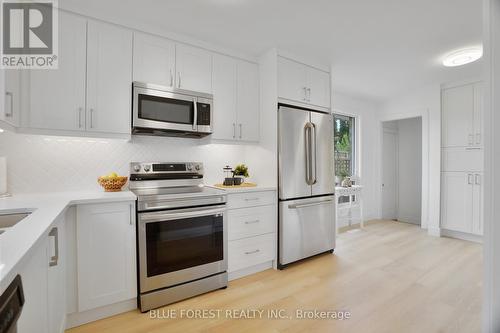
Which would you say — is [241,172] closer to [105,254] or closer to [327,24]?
[105,254]

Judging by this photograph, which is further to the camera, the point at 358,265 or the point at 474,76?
the point at 474,76

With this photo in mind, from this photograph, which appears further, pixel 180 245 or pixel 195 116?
pixel 195 116

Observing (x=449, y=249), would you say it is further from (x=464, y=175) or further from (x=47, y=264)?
(x=47, y=264)

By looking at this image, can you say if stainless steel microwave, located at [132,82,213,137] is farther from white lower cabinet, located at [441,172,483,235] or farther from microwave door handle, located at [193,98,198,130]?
white lower cabinet, located at [441,172,483,235]

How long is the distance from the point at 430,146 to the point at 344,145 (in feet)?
4.66

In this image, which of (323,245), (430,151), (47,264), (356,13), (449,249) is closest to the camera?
(47,264)

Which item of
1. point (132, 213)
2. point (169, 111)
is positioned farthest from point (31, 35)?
point (132, 213)

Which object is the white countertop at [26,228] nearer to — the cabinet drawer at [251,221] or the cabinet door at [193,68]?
the cabinet drawer at [251,221]

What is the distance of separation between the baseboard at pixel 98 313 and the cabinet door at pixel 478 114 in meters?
5.05

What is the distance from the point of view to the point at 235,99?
2.88 m

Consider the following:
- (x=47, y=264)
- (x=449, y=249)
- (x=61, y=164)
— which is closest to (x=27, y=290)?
(x=47, y=264)

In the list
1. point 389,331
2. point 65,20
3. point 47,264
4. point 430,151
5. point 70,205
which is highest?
point 65,20

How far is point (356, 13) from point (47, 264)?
291cm

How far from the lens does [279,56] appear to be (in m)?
2.85
